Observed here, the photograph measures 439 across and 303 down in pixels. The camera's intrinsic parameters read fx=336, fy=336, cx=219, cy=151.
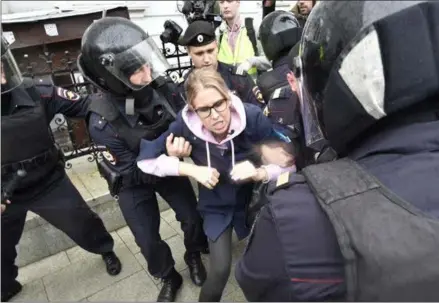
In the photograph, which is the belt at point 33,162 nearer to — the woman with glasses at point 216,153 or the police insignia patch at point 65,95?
the police insignia patch at point 65,95

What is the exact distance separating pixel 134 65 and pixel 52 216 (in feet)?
4.40

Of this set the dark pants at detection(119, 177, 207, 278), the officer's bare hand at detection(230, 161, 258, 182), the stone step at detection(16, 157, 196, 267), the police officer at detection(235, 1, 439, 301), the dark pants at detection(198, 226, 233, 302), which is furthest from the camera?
the stone step at detection(16, 157, 196, 267)

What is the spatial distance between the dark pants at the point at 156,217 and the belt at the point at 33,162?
1.94 ft

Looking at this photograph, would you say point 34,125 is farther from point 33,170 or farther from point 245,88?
point 245,88

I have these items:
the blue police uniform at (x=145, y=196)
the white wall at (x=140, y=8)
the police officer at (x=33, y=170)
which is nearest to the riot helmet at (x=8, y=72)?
the police officer at (x=33, y=170)

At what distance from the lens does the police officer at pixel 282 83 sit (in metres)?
2.07

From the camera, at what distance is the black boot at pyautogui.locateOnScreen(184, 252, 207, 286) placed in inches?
107

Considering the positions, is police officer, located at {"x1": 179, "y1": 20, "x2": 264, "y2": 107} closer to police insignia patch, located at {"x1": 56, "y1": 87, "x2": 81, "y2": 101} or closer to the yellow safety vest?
police insignia patch, located at {"x1": 56, "y1": 87, "x2": 81, "y2": 101}

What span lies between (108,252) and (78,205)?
0.56m

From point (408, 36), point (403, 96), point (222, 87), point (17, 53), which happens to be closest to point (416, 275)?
point (403, 96)

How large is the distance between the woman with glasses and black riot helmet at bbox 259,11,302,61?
696 millimetres

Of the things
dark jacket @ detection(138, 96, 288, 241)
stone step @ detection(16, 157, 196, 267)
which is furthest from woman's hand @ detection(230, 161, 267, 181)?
stone step @ detection(16, 157, 196, 267)

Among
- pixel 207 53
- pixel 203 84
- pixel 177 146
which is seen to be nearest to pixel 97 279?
pixel 177 146

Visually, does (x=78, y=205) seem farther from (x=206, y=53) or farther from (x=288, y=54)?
(x=288, y=54)
